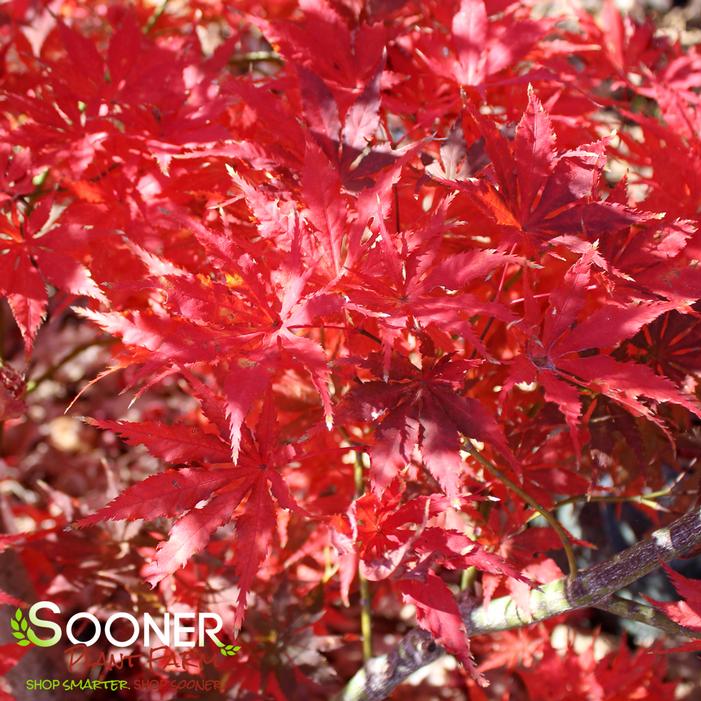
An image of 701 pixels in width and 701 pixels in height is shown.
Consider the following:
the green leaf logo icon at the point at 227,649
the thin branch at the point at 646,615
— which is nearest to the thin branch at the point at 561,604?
the thin branch at the point at 646,615

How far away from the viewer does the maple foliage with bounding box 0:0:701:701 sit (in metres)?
0.66

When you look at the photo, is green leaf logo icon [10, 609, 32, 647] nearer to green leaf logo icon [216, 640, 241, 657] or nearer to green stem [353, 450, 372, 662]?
green leaf logo icon [216, 640, 241, 657]

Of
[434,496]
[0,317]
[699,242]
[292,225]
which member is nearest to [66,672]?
[0,317]

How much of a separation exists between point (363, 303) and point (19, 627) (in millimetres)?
772

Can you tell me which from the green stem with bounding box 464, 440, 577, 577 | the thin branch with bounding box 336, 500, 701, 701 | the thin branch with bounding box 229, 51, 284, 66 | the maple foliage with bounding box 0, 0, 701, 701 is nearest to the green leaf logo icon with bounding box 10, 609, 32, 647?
the maple foliage with bounding box 0, 0, 701, 701

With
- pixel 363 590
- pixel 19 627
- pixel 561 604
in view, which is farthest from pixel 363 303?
pixel 19 627

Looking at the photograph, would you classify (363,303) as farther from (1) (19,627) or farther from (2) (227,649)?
(1) (19,627)

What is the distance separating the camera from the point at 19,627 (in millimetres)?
1034

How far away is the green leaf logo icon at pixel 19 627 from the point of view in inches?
40.0

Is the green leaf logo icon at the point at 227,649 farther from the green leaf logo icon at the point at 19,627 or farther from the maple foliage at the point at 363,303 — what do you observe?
the green leaf logo icon at the point at 19,627

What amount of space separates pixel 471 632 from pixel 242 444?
418mm

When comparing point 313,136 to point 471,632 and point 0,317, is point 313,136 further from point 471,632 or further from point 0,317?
point 0,317

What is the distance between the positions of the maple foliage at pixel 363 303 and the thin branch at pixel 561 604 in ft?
0.12

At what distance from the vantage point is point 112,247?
35.1 inches
